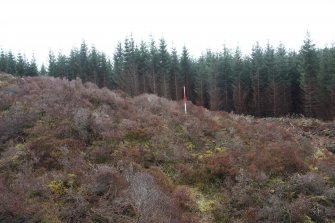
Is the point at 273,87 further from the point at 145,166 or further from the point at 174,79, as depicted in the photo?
the point at 145,166

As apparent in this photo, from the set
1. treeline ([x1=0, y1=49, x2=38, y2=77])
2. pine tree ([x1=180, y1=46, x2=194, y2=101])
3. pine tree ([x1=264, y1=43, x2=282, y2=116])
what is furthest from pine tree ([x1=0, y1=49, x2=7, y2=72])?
pine tree ([x1=264, y1=43, x2=282, y2=116])

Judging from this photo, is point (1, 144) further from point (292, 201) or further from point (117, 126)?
point (292, 201)

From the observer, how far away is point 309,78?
3866cm

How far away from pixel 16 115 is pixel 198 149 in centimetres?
756

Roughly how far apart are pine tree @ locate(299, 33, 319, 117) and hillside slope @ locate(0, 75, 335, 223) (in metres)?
24.6

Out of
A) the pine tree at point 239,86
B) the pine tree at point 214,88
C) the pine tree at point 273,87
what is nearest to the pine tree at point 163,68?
the pine tree at point 214,88

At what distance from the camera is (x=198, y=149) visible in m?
12.6

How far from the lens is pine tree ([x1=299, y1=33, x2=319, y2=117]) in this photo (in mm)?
38281

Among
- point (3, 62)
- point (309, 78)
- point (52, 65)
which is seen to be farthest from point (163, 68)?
point (3, 62)

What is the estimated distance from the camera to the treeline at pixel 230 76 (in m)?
39.0

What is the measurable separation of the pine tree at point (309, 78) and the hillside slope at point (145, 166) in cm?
2461

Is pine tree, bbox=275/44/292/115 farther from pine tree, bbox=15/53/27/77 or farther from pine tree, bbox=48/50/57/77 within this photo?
pine tree, bbox=15/53/27/77

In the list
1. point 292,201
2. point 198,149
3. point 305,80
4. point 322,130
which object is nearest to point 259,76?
point 305,80

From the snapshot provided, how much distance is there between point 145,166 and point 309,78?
33.5 meters
